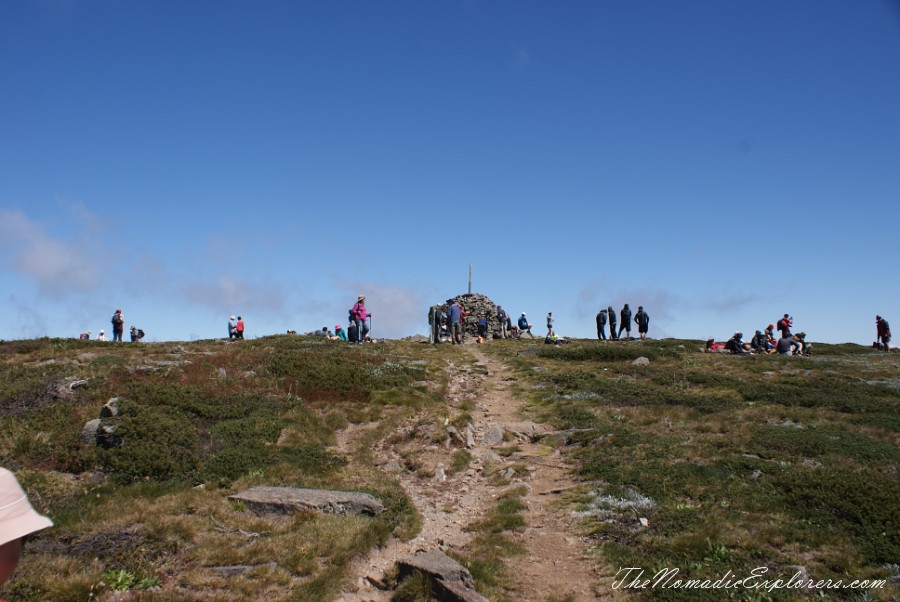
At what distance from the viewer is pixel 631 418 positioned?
19297mm

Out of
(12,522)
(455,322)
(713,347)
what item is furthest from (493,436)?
(713,347)

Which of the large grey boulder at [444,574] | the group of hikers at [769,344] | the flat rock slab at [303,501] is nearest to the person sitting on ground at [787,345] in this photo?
the group of hikers at [769,344]

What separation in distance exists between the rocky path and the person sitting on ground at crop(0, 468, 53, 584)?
6.47 metres

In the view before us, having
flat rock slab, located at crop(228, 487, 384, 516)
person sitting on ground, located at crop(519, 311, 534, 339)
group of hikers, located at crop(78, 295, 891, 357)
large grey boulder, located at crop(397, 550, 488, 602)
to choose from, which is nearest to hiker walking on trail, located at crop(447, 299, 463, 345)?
group of hikers, located at crop(78, 295, 891, 357)

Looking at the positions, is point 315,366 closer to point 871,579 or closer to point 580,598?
point 580,598

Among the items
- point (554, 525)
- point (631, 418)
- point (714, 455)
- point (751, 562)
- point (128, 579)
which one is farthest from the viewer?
point (631, 418)

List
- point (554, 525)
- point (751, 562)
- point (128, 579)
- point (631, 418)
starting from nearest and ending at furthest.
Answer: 1. point (128, 579)
2. point (751, 562)
3. point (554, 525)
4. point (631, 418)

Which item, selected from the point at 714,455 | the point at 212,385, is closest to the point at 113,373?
the point at 212,385

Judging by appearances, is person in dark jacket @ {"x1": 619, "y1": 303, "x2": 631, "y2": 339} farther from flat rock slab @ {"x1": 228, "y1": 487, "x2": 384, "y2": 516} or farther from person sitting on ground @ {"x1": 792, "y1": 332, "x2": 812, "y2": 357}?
flat rock slab @ {"x1": 228, "y1": 487, "x2": 384, "y2": 516}

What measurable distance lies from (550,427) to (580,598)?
33.7 feet

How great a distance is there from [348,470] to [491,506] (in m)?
3.82

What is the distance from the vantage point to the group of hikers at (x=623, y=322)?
155 ft

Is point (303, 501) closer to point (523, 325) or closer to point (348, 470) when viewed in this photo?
point (348, 470)

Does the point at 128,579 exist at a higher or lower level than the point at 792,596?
higher
